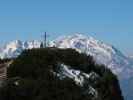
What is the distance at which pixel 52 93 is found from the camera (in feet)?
141

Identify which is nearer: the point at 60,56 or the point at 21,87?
the point at 21,87

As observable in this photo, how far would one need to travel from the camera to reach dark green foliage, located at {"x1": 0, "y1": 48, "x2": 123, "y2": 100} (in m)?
41.6

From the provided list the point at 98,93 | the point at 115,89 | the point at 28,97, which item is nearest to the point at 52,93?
the point at 28,97

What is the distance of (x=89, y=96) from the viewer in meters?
44.9

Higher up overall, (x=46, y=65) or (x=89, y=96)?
(x=46, y=65)

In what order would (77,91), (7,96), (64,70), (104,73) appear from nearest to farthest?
1. (7,96)
2. (77,91)
3. (64,70)
4. (104,73)

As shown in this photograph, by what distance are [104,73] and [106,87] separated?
3650 mm

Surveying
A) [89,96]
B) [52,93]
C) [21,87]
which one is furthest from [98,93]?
[21,87]


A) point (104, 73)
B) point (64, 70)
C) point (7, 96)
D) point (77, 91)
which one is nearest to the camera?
point (7, 96)

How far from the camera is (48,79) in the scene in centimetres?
4541

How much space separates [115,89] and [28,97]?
41.1 feet

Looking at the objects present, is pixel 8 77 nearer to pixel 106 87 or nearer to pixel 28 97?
pixel 28 97

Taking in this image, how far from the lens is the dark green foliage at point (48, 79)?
137 ft

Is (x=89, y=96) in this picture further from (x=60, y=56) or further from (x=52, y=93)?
(x=60, y=56)
